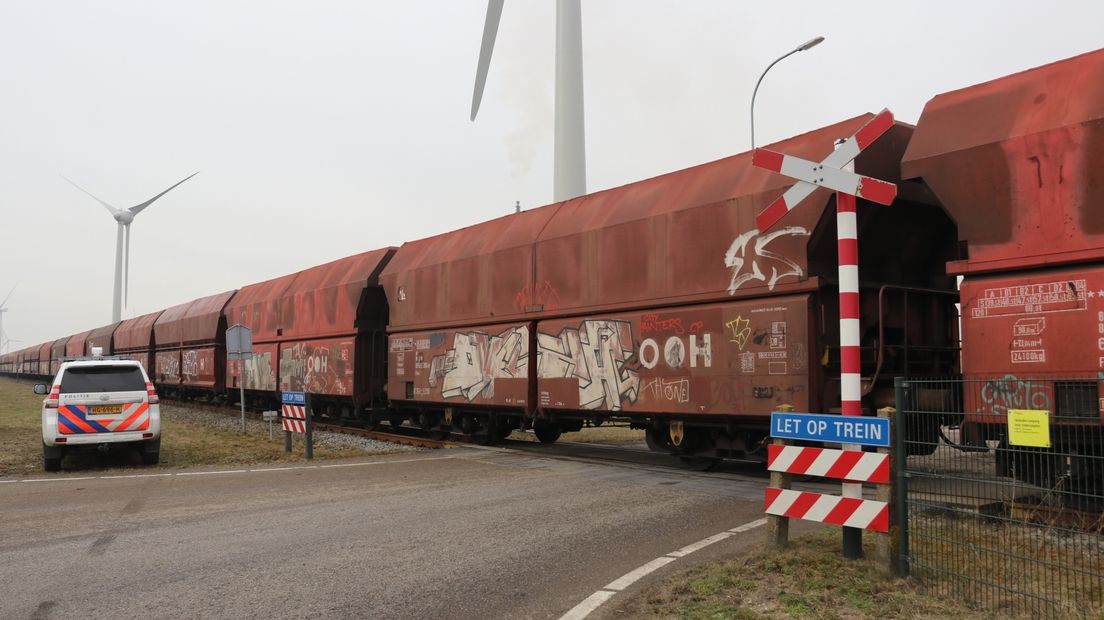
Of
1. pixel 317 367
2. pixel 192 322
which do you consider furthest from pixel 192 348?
pixel 317 367

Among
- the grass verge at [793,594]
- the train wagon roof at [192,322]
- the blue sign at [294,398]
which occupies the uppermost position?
the train wagon roof at [192,322]

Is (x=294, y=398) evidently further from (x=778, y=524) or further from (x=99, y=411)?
(x=778, y=524)

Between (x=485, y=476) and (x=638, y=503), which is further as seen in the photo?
(x=485, y=476)

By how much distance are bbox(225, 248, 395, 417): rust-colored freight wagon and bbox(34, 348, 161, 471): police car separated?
19.0ft

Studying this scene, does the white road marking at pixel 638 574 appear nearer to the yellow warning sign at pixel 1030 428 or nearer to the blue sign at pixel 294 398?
the yellow warning sign at pixel 1030 428

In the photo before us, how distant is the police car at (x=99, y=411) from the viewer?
11.3 meters

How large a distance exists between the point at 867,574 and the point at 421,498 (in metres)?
5.12

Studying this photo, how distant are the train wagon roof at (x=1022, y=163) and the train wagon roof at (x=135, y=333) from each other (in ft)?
114

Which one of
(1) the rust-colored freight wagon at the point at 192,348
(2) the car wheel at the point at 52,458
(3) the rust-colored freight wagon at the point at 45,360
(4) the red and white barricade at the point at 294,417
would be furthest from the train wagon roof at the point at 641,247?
(3) the rust-colored freight wagon at the point at 45,360

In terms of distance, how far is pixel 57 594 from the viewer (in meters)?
5.12

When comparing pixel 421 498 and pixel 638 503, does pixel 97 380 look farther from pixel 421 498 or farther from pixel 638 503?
pixel 638 503

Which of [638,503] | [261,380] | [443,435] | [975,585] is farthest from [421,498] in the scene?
[261,380]

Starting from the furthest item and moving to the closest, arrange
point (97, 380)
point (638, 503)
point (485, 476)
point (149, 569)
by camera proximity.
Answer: point (97, 380), point (485, 476), point (638, 503), point (149, 569)

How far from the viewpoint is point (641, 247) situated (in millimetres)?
11023
